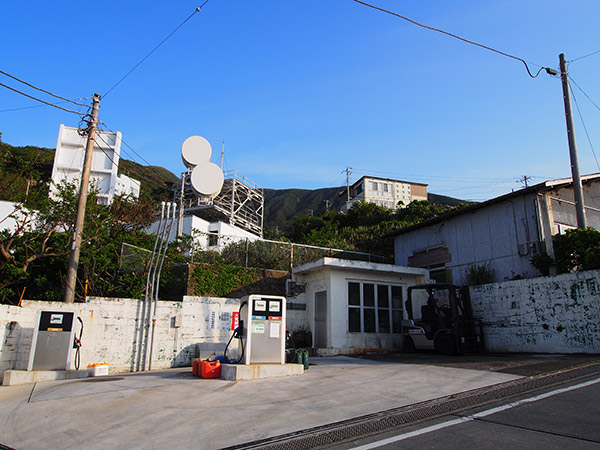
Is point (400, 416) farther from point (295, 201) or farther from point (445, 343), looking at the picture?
point (295, 201)

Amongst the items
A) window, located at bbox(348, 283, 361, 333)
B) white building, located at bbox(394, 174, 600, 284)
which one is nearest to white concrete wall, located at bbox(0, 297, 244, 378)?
window, located at bbox(348, 283, 361, 333)

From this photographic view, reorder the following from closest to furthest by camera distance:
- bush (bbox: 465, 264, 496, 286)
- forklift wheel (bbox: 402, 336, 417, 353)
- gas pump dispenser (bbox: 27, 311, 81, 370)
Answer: gas pump dispenser (bbox: 27, 311, 81, 370)
forklift wheel (bbox: 402, 336, 417, 353)
bush (bbox: 465, 264, 496, 286)

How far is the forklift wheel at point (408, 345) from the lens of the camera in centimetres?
1466

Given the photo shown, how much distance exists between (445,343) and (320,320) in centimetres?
427

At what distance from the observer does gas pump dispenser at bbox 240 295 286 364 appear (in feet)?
32.1

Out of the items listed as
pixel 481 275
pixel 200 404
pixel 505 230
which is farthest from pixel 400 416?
pixel 505 230

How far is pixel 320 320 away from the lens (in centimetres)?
1539

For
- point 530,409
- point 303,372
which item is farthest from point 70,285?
point 530,409

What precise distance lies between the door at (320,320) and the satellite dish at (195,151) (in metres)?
18.2

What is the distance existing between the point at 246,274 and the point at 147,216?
685cm

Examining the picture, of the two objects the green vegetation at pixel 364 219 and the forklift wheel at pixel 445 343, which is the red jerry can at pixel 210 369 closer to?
the forklift wheel at pixel 445 343

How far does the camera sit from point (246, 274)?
50.4 ft

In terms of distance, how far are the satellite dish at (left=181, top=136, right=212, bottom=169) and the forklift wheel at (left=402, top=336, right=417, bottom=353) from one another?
67.4 feet

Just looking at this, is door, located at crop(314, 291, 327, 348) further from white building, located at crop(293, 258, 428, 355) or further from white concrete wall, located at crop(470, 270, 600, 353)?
white concrete wall, located at crop(470, 270, 600, 353)
